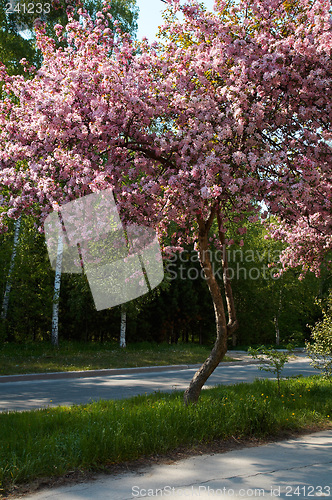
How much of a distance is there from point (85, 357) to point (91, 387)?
587cm

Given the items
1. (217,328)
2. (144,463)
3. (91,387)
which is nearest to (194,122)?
(217,328)

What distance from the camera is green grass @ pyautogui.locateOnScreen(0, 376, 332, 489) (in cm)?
442

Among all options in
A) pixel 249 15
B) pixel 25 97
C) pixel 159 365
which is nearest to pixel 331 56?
pixel 249 15

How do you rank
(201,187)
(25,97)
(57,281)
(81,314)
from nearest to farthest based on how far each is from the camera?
(201,187) < (25,97) < (57,281) < (81,314)

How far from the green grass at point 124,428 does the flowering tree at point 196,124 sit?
948 millimetres

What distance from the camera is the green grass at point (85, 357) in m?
13.5

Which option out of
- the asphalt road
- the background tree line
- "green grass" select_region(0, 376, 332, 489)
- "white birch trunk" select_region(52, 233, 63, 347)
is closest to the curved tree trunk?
"green grass" select_region(0, 376, 332, 489)

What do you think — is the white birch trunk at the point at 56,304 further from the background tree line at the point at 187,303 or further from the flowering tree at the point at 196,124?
the flowering tree at the point at 196,124

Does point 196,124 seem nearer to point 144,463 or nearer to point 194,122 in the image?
point 194,122

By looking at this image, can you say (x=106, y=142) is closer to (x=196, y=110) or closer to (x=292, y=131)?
(x=196, y=110)

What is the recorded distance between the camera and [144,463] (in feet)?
15.7

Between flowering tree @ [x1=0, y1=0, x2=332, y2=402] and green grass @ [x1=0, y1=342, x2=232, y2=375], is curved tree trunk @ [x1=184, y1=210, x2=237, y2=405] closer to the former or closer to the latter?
flowering tree @ [x1=0, y1=0, x2=332, y2=402]

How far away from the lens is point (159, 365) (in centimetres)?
1556

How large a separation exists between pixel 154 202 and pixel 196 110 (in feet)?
4.83
